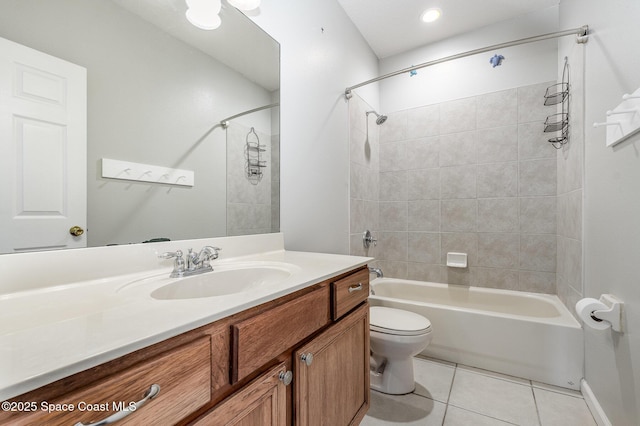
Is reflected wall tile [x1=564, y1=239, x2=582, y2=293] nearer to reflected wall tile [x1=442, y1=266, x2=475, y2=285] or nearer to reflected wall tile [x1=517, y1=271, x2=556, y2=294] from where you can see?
reflected wall tile [x1=517, y1=271, x2=556, y2=294]

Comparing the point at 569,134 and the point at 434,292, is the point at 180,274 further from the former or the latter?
the point at 569,134

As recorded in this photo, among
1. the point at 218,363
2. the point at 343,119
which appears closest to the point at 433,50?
the point at 343,119

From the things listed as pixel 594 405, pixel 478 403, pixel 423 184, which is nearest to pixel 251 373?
pixel 478 403

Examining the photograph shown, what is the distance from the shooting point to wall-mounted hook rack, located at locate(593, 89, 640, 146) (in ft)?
3.22

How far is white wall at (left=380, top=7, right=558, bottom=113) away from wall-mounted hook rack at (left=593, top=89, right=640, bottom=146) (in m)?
1.35

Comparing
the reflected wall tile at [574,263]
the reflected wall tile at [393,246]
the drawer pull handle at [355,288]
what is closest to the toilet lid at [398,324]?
the drawer pull handle at [355,288]

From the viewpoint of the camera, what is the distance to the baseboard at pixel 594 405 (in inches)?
50.9

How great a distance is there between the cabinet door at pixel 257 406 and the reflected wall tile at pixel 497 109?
2552 millimetres

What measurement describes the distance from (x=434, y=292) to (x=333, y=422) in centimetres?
183

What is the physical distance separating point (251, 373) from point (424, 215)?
2.33m

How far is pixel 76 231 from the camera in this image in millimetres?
846

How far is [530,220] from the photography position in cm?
226

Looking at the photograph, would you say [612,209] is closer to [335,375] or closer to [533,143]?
[533,143]

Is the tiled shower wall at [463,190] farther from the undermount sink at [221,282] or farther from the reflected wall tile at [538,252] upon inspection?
the undermount sink at [221,282]
